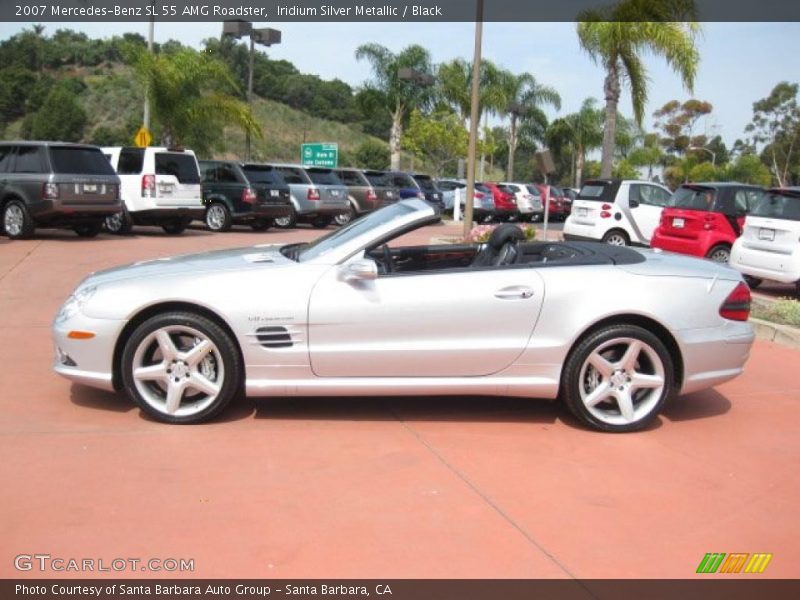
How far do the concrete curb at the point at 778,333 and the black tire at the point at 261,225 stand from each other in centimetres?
1333

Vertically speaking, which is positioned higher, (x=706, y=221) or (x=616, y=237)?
(x=706, y=221)

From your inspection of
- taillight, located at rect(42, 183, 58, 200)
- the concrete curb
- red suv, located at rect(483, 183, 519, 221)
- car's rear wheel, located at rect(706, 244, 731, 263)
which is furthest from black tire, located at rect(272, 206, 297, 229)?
the concrete curb

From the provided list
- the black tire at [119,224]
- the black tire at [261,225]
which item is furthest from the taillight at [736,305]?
the black tire at [261,225]

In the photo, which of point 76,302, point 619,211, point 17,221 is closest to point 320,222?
point 17,221

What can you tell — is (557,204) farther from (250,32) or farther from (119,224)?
(119,224)

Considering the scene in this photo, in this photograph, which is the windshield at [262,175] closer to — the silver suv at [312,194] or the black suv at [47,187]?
the silver suv at [312,194]

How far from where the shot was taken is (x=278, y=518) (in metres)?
3.57

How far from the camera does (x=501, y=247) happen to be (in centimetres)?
545

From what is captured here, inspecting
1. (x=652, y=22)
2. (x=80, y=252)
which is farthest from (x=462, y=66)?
(x=80, y=252)

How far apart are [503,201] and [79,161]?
16.8 m

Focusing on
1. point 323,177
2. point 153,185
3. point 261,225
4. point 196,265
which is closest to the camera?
point 196,265

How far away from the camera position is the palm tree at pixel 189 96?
25.5 meters

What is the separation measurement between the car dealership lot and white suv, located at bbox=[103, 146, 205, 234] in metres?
11.2

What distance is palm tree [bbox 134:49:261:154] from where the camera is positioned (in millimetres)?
25469
